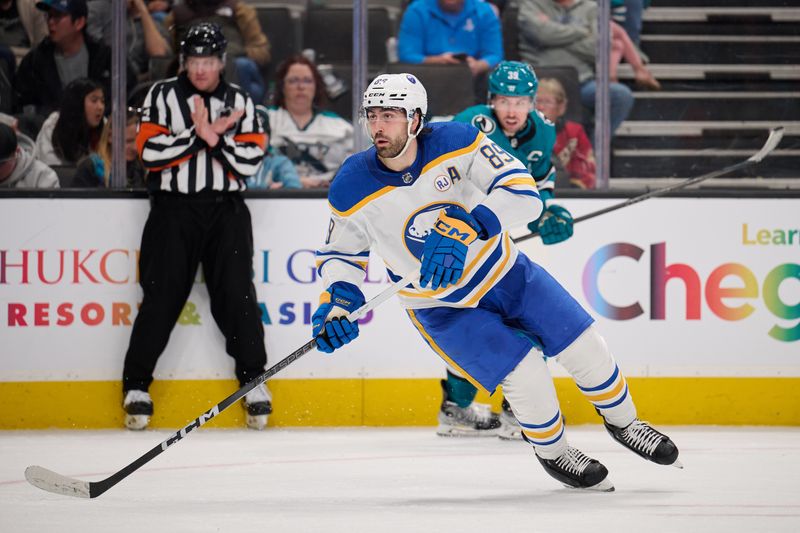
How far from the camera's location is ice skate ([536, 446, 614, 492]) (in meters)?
3.75

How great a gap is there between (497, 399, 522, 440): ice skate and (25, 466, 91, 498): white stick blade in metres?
2.02

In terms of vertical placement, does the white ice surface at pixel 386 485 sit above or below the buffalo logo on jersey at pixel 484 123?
below

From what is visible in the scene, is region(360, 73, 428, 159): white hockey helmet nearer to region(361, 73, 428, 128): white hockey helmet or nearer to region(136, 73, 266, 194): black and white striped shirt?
region(361, 73, 428, 128): white hockey helmet

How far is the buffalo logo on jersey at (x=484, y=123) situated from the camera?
505 centimetres

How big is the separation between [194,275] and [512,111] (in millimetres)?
1422

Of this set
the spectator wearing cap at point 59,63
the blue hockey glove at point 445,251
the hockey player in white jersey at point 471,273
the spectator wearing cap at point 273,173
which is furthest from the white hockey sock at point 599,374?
the spectator wearing cap at point 59,63

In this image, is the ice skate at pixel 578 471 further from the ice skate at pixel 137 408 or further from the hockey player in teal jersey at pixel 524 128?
the ice skate at pixel 137 408

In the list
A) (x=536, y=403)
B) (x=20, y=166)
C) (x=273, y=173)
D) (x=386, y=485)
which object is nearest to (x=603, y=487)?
(x=536, y=403)

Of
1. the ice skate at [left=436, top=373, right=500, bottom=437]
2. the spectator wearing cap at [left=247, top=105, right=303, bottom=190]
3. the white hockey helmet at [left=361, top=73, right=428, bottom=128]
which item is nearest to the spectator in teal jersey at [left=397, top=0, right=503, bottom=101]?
the spectator wearing cap at [left=247, top=105, right=303, bottom=190]

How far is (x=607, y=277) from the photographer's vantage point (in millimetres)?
5645

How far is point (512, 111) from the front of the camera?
501 cm

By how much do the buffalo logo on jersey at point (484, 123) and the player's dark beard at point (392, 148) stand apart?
1.32 m

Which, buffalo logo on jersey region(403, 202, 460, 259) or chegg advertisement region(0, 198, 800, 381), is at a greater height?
buffalo logo on jersey region(403, 202, 460, 259)

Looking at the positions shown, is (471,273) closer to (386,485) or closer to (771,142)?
(386,485)
